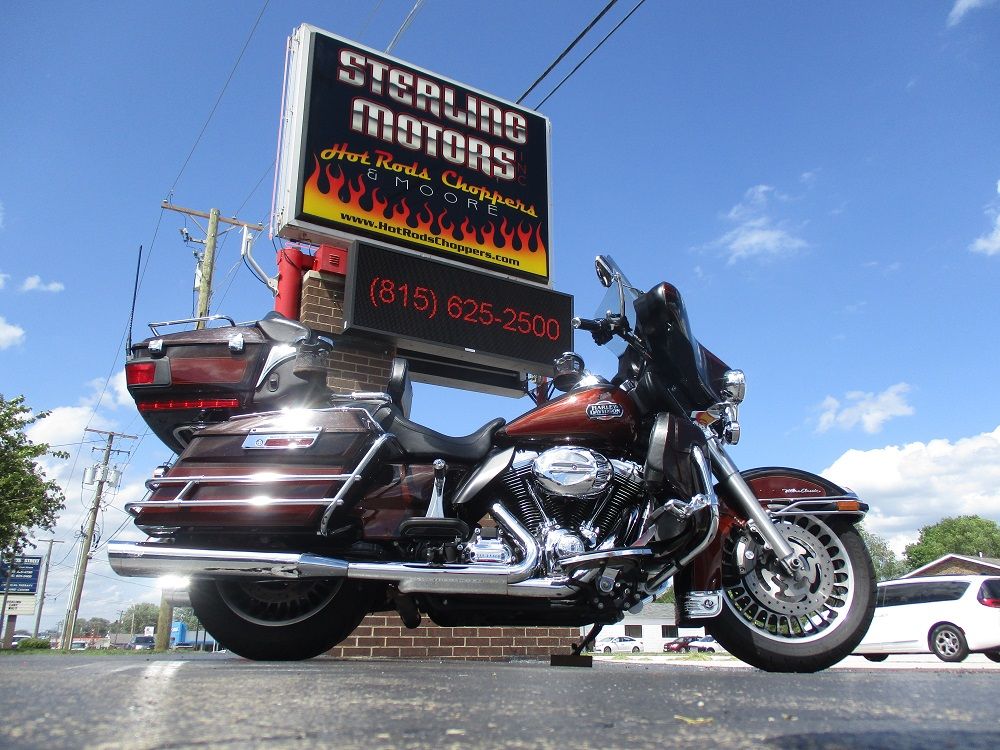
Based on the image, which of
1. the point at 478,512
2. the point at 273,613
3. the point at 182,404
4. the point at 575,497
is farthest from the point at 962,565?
the point at 182,404

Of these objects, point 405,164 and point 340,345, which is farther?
point 405,164

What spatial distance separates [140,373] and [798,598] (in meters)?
3.14

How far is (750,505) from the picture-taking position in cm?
336

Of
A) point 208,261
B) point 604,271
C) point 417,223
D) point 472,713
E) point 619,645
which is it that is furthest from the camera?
point 619,645

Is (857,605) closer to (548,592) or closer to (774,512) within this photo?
(774,512)

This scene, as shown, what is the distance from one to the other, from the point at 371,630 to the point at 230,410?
3.29 metres

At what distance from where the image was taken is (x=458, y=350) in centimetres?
695

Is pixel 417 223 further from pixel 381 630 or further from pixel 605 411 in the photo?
pixel 605 411

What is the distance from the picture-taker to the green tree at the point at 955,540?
2630 inches

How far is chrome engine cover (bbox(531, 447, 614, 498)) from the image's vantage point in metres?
3.28

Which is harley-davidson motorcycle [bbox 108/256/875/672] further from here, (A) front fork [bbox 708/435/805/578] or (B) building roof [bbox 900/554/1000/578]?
(B) building roof [bbox 900/554/1000/578]

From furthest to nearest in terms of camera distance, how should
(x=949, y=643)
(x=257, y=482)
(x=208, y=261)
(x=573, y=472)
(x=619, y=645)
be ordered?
1. (x=619, y=645)
2. (x=208, y=261)
3. (x=949, y=643)
4. (x=573, y=472)
5. (x=257, y=482)

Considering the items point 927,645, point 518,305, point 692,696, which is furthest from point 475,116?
point 927,645

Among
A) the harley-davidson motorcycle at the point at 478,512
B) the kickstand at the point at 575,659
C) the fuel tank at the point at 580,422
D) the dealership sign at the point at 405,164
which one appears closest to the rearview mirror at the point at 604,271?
the harley-davidson motorcycle at the point at 478,512
